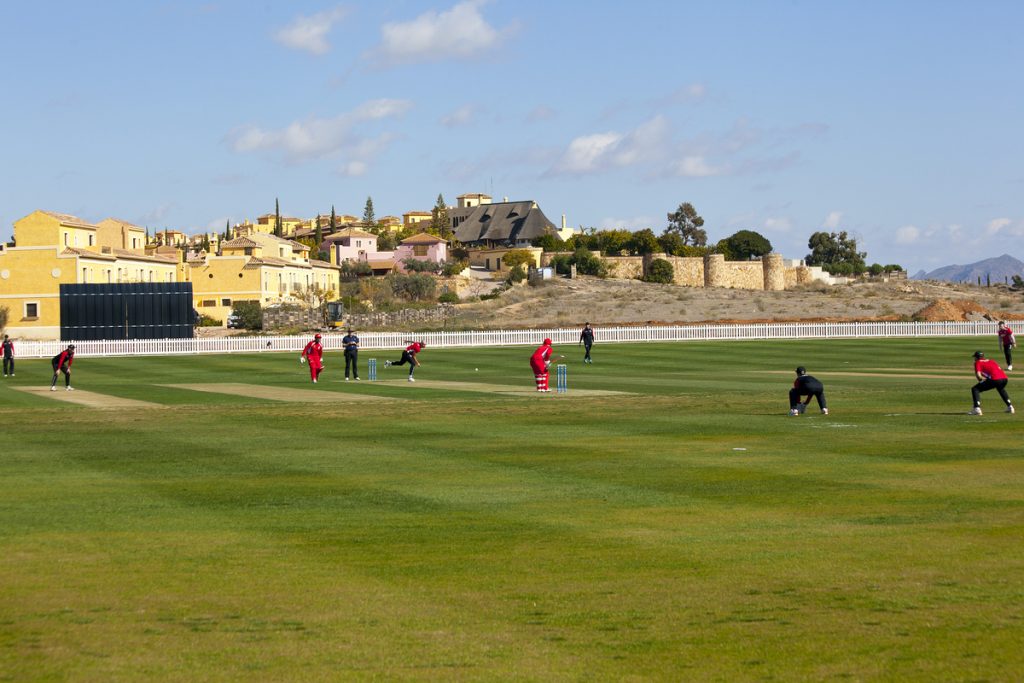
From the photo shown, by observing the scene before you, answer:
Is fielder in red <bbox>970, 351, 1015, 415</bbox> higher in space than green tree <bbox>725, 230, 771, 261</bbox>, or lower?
lower

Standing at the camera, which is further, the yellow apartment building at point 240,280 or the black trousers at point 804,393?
the yellow apartment building at point 240,280

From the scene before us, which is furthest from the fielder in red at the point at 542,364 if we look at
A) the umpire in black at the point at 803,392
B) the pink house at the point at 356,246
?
the pink house at the point at 356,246

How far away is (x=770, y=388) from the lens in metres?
36.5

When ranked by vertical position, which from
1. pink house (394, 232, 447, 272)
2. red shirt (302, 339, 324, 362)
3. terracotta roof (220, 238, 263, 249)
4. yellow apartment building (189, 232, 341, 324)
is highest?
pink house (394, 232, 447, 272)

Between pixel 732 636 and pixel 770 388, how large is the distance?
27.7 metres

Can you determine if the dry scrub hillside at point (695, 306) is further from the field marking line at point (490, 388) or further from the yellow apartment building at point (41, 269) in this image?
the field marking line at point (490, 388)

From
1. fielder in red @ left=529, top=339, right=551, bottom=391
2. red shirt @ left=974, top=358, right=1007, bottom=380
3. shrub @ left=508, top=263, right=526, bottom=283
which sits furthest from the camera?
shrub @ left=508, top=263, right=526, bottom=283

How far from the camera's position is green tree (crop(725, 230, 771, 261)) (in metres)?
186

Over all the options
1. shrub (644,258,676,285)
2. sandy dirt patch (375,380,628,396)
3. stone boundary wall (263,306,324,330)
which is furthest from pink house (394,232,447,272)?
sandy dirt patch (375,380,628,396)

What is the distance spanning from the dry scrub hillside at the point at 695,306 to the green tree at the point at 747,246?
58.1 meters

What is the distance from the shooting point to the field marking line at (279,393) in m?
34.3

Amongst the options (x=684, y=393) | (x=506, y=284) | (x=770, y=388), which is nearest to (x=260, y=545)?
(x=684, y=393)

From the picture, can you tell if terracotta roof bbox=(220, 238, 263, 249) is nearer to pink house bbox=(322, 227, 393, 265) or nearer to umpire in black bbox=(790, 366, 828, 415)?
pink house bbox=(322, 227, 393, 265)

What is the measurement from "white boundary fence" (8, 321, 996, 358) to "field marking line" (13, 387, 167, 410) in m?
27.1
